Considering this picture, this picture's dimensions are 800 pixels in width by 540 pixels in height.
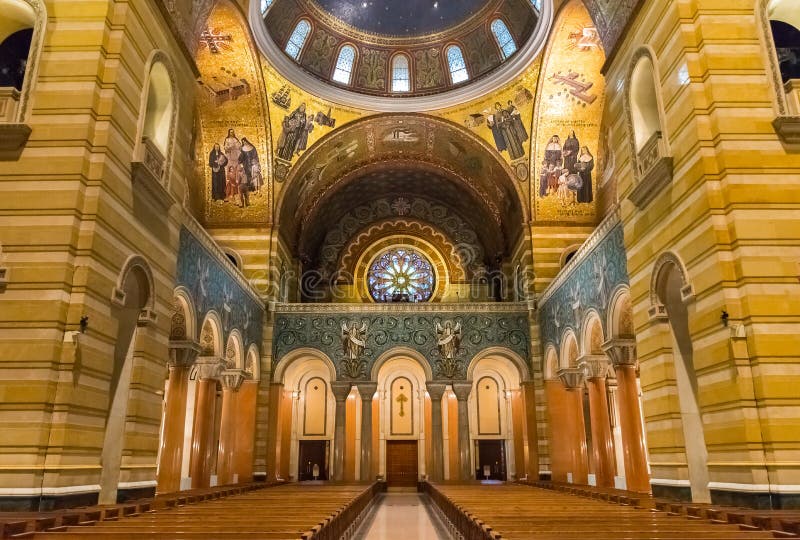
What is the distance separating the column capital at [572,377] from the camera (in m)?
18.6

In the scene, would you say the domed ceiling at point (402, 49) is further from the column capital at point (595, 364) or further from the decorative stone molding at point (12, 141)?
the decorative stone molding at point (12, 141)

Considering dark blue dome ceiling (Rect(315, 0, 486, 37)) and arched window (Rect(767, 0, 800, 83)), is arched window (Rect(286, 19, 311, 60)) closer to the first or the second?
dark blue dome ceiling (Rect(315, 0, 486, 37))

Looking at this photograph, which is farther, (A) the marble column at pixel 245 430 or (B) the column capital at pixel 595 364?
(A) the marble column at pixel 245 430

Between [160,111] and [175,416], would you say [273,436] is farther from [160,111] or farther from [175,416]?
[160,111]

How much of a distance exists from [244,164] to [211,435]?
9.49 meters

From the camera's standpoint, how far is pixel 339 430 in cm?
2158

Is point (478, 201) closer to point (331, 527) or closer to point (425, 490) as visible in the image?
point (425, 490)

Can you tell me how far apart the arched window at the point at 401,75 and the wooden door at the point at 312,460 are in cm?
1549

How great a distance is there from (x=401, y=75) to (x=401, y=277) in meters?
8.98

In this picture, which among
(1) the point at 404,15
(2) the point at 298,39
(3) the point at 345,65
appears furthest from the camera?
(1) the point at 404,15

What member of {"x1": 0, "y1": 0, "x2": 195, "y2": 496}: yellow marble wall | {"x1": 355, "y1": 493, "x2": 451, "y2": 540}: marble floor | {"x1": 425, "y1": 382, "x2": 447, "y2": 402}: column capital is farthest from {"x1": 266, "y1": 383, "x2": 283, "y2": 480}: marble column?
{"x1": 0, "y1": 0, "x2": 195, "y2": 496}: yellow marble wall

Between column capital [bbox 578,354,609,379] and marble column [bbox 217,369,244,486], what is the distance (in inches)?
420

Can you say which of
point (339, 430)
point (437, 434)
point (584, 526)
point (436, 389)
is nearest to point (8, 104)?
point (584, 526)

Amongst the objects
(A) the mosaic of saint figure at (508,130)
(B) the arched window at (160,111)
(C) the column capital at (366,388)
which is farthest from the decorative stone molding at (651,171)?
(C) the column capital at (366,388)
